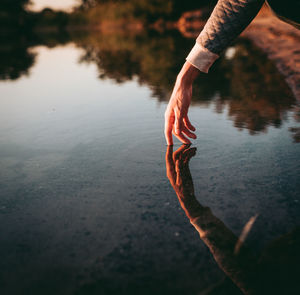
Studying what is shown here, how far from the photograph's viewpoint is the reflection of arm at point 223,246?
2.68 feet

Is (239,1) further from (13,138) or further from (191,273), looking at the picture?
(13,138)

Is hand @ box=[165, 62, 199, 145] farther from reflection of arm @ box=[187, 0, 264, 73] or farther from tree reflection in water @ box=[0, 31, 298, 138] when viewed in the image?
tree reflection in water @ box=[0, 31, 298, 138]

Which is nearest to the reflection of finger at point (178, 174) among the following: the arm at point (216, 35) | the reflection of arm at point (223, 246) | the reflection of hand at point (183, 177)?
the reflection of hand at point (183, 177)

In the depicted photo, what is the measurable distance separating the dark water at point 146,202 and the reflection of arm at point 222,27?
52 cm

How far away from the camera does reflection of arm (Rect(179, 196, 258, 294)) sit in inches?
32.2

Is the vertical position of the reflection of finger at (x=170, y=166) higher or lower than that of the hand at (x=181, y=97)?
lower

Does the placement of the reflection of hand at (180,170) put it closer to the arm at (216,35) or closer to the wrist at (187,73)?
the arm at (216,35)

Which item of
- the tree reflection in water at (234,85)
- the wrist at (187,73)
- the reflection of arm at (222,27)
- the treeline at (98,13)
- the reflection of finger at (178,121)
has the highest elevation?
the reflection of arm at (222,27)

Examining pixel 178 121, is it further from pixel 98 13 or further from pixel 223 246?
pixel 98 13

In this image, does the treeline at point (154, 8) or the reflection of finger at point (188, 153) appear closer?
the reflection of finger at point (188, 153)

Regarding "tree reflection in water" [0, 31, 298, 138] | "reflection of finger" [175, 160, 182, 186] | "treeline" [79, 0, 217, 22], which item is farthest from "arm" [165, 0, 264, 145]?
"treeline" [79, 0, 217, 22]

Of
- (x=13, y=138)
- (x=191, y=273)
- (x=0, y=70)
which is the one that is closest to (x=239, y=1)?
(x=191, y=273)

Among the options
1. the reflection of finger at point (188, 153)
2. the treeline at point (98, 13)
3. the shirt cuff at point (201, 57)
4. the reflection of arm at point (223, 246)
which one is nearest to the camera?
the reflection of arm at point (223, 246)

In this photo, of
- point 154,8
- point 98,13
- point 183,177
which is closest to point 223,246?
point 183,177
